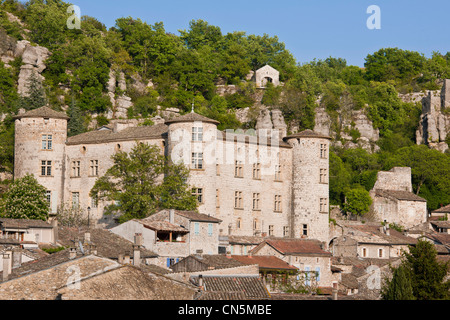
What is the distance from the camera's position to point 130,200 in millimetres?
57562

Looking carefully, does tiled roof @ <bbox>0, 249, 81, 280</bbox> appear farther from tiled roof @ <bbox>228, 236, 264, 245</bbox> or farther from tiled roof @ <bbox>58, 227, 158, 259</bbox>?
tiled roof @ <bbox>228, 236, 264, 245</bbox>

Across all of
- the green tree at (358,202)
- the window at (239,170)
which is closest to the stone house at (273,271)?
the window at (239,170)

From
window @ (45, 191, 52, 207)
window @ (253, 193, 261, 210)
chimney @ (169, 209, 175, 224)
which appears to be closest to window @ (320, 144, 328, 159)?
window @ (253, 193, 261, 210)

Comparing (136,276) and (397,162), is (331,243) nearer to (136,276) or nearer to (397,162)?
(397,162)

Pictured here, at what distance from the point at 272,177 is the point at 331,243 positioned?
7536 millimetres

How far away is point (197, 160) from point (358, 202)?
2298 centimetres

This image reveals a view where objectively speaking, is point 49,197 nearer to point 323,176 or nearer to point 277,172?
point 277,172

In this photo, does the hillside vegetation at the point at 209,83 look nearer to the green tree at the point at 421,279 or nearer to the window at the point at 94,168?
the window at the point at 94,168

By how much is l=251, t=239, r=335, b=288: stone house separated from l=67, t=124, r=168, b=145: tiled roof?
13308 millimetres

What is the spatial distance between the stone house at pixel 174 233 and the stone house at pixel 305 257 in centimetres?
365

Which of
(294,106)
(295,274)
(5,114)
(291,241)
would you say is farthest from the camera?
(294,106)

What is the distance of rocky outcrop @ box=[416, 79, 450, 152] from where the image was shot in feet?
317

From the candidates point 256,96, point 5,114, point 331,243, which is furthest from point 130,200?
point 256,96

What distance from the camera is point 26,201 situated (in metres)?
59.1
